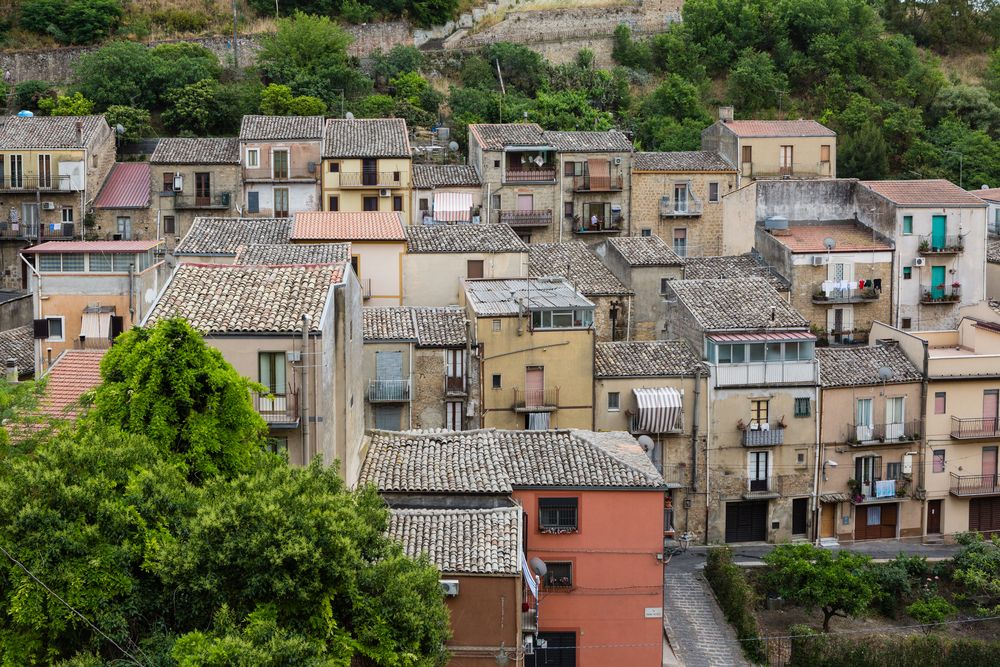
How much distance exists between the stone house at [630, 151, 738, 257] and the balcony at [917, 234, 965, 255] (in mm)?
8778

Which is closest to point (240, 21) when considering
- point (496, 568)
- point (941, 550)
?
point (941, 550)

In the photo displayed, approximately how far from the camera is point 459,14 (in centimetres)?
7919

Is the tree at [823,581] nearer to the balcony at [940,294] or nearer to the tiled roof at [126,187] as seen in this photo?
the balcony at [940,294]

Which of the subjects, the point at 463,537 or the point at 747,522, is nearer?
the point at 463,537

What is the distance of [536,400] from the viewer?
40.9 meters

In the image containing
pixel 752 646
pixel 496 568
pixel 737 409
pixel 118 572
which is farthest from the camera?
pixel 737 409

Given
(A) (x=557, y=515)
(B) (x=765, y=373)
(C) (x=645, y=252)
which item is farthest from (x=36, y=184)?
(A) (x=557, y=515)

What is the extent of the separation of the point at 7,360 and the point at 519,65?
4208 cm

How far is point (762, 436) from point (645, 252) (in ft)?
30.6

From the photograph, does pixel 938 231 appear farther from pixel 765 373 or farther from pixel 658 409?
pixel 658 409

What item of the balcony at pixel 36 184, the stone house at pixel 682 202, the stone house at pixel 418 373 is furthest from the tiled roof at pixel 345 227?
the balcony at pixel 36 184

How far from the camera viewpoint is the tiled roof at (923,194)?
52688 mm

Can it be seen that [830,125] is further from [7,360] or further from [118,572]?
[118,572]

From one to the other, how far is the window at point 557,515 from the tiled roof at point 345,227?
52.7ft
